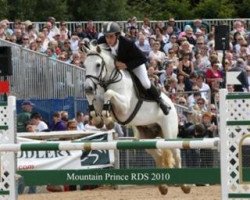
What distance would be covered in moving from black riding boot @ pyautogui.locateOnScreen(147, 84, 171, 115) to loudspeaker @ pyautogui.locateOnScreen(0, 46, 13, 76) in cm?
392

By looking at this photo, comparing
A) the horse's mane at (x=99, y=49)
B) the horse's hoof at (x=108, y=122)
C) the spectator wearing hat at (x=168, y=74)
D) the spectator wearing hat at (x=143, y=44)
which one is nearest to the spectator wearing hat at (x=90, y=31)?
the spectator wearing hat at (x=143, y=44)

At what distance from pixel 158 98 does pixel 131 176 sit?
14.8ft

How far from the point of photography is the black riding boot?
16719 mm

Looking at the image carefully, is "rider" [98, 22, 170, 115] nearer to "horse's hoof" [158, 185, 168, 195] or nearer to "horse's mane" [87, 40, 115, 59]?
"horse's mane" [87, 40, 115, 59]

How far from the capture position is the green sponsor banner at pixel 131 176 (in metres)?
12.3

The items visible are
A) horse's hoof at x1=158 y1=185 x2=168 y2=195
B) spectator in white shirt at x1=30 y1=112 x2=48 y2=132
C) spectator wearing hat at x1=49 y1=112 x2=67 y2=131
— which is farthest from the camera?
spectator wearing hat at x1=49 y1=112 x2=67 y2=131

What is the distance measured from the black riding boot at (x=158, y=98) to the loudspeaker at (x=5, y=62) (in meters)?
3.92

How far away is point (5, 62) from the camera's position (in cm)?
1314

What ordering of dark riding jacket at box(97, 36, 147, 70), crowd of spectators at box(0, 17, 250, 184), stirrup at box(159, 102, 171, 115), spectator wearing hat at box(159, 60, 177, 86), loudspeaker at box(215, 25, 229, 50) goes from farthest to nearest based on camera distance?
spectator wearing hat at box(159, 60, 177, 86), crowd of spectators at box(0, 17, 250, 184), loudspeaker at box(215, 25, 229, 50), stirrup at box(159, 102, 171, 115), dark riding jacket at box(97, 36, 147, 70)

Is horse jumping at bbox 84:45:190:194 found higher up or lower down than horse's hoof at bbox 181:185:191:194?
higher up

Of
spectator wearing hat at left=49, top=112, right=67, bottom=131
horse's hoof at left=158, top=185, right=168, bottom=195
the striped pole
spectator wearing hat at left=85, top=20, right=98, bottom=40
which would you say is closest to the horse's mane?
horse's hoof at left=158, top=185, right=168, bottom=195

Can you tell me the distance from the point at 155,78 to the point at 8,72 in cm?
994

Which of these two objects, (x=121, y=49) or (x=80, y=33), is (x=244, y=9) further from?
(x=121, y=49)

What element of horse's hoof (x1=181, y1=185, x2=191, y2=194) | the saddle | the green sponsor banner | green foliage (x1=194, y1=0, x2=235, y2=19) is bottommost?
horse's hoof (x1=181, y1=185, x2=191, y2=194)
